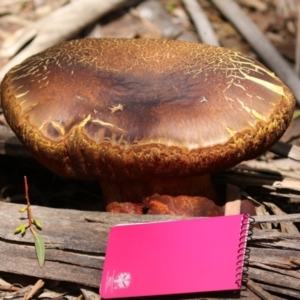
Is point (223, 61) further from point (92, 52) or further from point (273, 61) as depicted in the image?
point (273, 61)

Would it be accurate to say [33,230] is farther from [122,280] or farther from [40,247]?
[122,280]

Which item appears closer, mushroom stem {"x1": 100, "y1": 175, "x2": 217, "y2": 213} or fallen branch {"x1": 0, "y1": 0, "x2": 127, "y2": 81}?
mushroom stem {"x1": 100, "y1": 175, "x2": 217, "y2": 213}

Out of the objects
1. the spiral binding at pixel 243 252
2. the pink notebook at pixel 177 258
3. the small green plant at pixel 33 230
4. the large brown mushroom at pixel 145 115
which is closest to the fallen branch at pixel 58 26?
the large brown mushroom at pixel 145 115

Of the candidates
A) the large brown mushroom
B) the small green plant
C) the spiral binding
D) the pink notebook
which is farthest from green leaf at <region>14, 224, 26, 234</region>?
the spiral binding

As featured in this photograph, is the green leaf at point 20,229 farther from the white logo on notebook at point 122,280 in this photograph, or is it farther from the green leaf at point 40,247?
the white logo on notebook at point 122,280

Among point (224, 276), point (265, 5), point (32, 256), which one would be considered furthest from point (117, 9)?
point (224, 276)

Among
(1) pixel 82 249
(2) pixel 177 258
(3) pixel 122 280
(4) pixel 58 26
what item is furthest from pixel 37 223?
(4) pixel 58 26

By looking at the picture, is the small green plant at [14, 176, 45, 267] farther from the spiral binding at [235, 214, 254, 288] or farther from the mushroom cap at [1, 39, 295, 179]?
the spiral binding at [235, 214, 254, 288]
